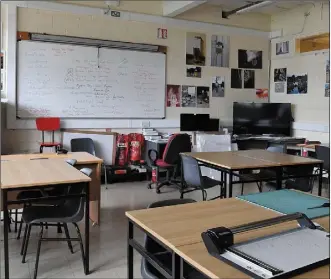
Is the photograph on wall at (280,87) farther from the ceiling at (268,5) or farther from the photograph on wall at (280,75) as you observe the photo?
the ceiling at (268,5)

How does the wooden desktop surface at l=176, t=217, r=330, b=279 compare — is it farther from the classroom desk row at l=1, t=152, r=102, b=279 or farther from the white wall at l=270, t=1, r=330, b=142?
the white wall at l=270, t=1, r=330, b=142

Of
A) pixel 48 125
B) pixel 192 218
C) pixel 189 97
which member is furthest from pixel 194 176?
pixel 189 97

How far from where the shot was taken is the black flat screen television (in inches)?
287

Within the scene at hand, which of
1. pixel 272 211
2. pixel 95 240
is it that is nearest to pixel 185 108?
pixel 95 240

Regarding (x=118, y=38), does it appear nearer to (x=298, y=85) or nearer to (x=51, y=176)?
(x=298, y=85)

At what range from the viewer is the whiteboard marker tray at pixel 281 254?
1251 mm

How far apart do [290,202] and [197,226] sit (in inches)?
28.2

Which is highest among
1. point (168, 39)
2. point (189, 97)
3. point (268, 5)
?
point (268, 5)

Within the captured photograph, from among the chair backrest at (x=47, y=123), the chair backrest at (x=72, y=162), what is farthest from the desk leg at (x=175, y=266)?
the chair backrest at (x=47, y=123)

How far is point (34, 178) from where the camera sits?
9.48ft

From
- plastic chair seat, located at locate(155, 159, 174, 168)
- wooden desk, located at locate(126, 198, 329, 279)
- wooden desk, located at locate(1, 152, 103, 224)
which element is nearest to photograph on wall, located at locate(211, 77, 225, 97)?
plastic chair seat, located at locate(155, 159, 174, 168)

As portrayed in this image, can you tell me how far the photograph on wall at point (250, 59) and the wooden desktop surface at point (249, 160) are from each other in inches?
135

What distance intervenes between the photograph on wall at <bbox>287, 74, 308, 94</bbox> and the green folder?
17.1 feet

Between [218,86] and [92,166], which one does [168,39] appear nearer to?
[218,86]
